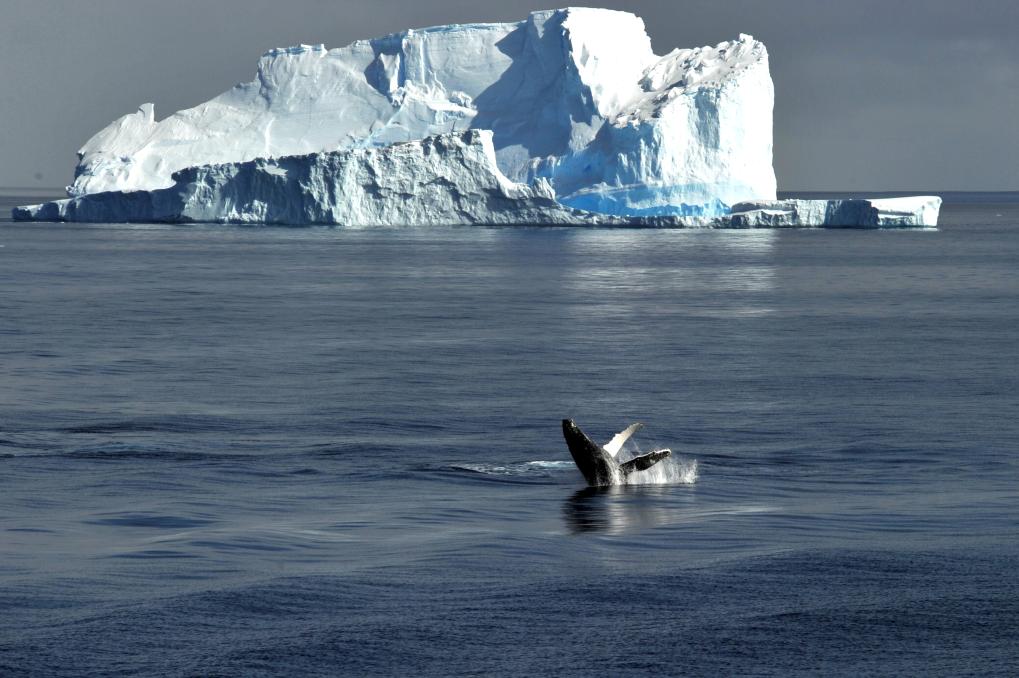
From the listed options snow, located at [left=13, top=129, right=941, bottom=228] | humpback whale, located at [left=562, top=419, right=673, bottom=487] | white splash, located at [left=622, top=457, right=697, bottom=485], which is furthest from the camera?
snow, located at [left=13, top=129, right=941, bottom=228]

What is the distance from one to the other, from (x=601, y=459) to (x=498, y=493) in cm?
125

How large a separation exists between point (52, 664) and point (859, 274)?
49.4 metres

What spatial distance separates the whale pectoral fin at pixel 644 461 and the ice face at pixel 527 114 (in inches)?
2449

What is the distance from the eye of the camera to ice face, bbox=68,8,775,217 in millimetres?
77938

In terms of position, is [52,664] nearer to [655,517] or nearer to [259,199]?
[655,517]

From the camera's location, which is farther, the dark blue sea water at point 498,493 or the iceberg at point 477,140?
the iceberg at point 477,140

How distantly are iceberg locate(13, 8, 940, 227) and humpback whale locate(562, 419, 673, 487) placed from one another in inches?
2262

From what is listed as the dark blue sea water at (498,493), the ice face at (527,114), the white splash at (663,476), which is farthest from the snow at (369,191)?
the white splash at (663,476)

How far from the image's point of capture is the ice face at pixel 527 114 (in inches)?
3068

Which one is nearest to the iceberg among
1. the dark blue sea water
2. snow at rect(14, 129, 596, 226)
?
snow at rect(14, 129, 596, 226)

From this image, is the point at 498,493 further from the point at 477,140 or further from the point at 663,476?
the point at 477,140

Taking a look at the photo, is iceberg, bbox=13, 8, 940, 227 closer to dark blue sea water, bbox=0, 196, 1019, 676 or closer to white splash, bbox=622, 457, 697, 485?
dark blue sea water, bbox=0, 196, 1019, 676

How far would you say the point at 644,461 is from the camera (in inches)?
599

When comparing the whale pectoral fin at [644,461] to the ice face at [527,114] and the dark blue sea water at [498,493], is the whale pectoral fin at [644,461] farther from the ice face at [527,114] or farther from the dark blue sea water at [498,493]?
the ice face at [527,114]
